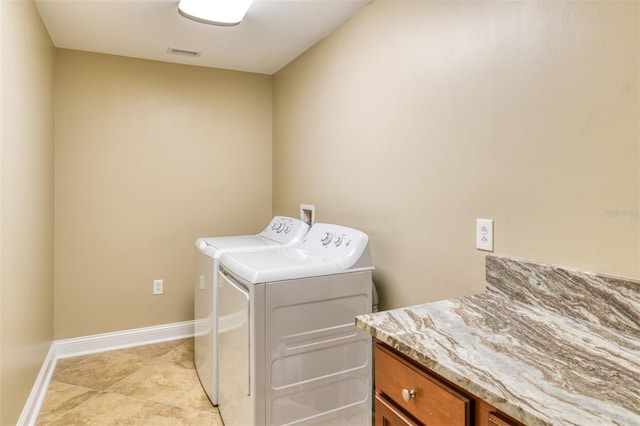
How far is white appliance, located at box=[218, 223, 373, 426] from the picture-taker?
1.60m

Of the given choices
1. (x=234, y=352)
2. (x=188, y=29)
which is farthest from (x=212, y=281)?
(x=188, y=29)

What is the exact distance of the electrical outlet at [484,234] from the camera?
1383mm

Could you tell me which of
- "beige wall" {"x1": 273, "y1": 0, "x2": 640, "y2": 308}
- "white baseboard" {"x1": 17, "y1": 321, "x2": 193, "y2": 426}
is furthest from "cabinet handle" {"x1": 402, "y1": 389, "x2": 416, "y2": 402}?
"white baseboard" {"x1": 17, "y1": 321, "x2": 193, "y2": 426}

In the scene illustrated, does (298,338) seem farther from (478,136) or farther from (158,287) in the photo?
(158,287)

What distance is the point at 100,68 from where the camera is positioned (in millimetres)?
2834

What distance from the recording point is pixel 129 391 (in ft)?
7.62

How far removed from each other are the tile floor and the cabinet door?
1.32m

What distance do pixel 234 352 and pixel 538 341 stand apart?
4.35 feet

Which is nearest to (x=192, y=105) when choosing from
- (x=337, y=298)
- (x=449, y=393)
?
(x=337, y=298)

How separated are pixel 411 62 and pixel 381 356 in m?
1.30

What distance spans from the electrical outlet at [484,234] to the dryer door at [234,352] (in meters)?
0.95

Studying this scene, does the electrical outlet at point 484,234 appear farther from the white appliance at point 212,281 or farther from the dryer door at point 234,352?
the white appliance at point 212,281

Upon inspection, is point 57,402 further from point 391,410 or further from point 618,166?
point 618,166

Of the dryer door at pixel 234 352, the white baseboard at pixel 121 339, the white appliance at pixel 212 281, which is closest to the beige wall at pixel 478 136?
the white appliance at pixel 212 281
